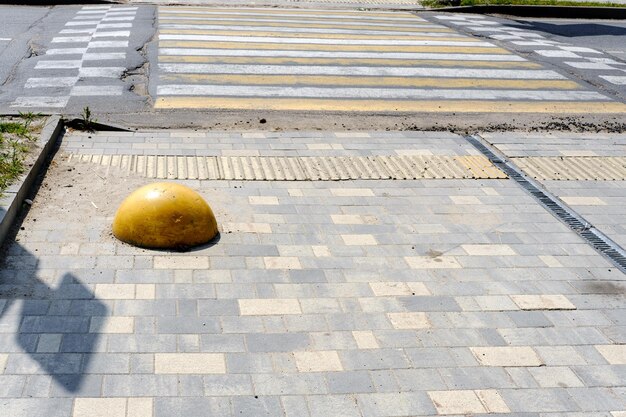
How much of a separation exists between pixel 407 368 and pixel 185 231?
7.79 feet

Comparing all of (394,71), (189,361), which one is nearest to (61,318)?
(189,361)

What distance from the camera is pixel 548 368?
16.8 ft

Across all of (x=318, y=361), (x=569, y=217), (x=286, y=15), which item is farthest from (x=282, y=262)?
(x=286, y=15)

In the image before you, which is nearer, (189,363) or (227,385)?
(227,385)

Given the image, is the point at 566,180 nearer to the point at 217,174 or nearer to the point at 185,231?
the point at 217,174

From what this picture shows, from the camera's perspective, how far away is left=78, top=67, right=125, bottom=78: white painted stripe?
11.9m

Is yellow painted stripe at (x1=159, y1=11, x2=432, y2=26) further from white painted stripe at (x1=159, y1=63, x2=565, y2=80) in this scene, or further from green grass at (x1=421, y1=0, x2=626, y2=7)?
white painted stripe at (x1=159, y1=63, x2=565, y2=80)

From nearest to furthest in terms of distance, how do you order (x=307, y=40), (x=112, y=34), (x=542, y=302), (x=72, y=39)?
(x=542, y=302) → (x=72, y=39) → (x=112, y=34) → (x=307, y=40)

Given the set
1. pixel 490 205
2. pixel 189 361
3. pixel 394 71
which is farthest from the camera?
pixel 394 71

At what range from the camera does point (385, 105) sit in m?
11.3

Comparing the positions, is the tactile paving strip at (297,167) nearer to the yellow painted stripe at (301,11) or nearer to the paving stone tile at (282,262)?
the paving stone tile at (282,262)

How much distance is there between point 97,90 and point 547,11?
15257 millimetres

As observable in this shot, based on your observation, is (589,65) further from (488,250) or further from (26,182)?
(26,182)

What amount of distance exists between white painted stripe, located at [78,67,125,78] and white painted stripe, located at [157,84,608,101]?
1.10 m
